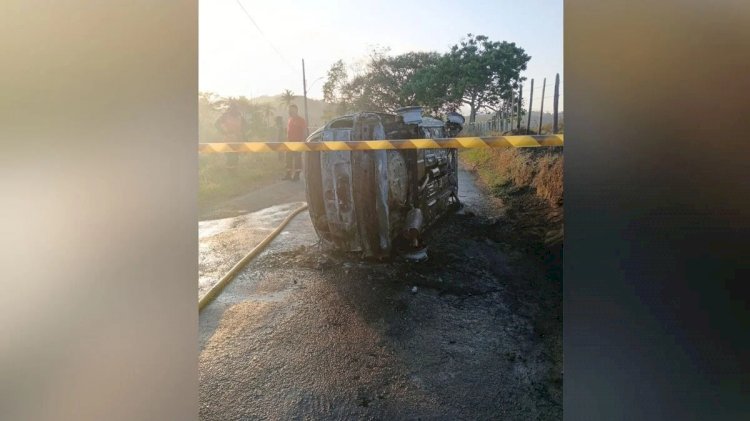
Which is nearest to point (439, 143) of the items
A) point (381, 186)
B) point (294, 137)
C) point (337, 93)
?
point (381, 186)

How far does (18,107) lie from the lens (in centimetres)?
137

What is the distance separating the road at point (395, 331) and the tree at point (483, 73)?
0.27 m

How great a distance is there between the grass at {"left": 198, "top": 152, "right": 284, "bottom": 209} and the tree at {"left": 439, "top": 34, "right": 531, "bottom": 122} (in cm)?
68

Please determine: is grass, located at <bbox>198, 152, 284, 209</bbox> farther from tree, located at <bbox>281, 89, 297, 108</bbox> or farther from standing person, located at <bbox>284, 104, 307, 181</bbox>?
tree, located at <bbox>281, 89, 297, 108</bbox>

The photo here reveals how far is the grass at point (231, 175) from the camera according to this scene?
1.48 m

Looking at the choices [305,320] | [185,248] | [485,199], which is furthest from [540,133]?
[185,248]

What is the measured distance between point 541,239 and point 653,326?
1.54ft

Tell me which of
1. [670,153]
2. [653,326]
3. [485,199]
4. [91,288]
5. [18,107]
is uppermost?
[18,107]

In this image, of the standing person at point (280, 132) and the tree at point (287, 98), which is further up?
the tree at point (287, 98)

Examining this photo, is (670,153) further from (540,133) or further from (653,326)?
(653,326)

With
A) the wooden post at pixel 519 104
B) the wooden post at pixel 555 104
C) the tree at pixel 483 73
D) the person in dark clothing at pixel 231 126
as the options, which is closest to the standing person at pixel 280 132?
the person in dark clothing at pixel 231 126

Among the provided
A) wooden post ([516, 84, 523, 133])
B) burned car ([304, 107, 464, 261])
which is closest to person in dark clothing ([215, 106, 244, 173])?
burned car ([304, 107, 464, 261])

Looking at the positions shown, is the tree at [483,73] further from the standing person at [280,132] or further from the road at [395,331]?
the standing person at [280,132]

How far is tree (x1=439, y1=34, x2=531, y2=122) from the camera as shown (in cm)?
141
